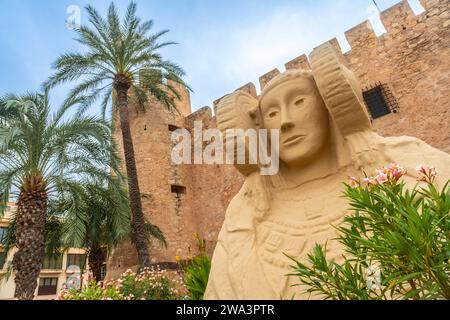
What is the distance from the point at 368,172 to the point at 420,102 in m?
9.76

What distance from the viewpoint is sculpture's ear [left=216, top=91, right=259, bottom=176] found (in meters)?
2.74

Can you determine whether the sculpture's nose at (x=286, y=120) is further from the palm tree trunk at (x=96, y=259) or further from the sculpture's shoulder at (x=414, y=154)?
the palm tree trunk at (x=96, y=259)

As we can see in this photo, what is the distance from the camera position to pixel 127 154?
10688 millimetres

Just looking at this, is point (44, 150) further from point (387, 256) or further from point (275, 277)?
point (387, 256)

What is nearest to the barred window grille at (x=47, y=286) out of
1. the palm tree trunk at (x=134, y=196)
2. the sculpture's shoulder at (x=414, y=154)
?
the palm tree trunk at (x=134, y=196)

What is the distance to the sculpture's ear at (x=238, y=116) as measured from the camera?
A: 8.98 ft

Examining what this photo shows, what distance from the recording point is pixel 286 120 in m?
2.51

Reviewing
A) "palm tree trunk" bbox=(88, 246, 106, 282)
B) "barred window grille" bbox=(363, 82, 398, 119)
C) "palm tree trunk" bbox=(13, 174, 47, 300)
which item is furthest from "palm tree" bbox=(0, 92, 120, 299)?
"barred window grille" bbox=(363, 82, 398, 119)

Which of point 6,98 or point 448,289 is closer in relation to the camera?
point 448,289

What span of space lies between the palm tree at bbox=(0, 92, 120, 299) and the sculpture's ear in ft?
19.9

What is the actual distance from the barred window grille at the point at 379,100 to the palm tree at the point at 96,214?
8.50 meters
